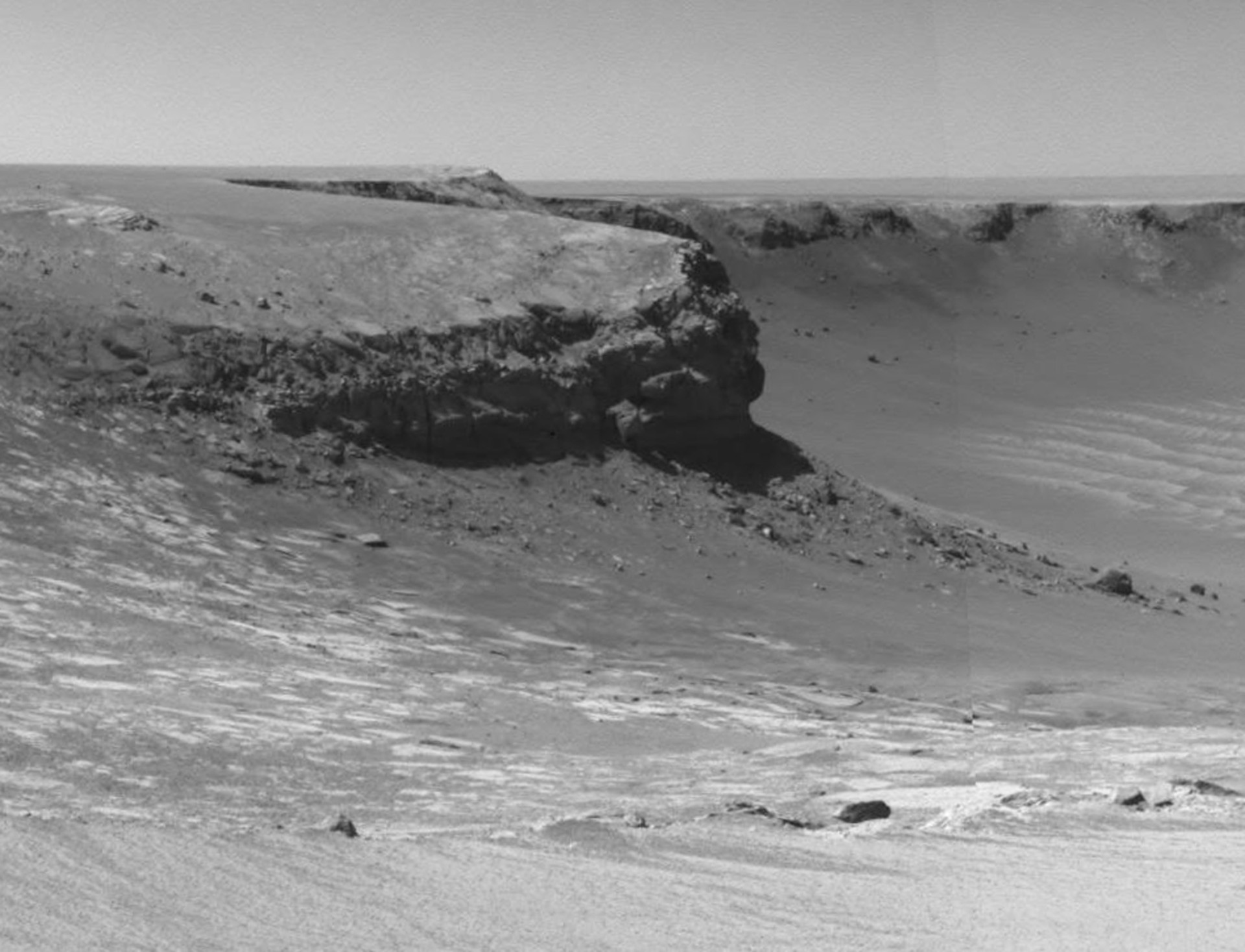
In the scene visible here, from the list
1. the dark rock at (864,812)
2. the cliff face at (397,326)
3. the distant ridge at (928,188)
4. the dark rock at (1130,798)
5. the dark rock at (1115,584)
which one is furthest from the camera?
the distant ridge at (928,188)

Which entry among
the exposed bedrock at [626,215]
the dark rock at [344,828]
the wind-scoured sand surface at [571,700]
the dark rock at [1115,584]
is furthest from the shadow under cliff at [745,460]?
the exposed bedrock at [626,215]

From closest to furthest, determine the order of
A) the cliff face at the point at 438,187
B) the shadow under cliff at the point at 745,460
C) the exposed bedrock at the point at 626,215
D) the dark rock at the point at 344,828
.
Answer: the dark rock at the point at 344,828, the shadow under cliff at the point at 745,460, the cliff face at the point at 438,187, the exposed bedrock at the point at 626,215

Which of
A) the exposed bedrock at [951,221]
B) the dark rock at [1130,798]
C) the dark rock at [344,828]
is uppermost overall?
the exposed bedrock at [951,221]

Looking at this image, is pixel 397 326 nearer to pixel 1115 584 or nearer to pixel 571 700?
pixel 571 700

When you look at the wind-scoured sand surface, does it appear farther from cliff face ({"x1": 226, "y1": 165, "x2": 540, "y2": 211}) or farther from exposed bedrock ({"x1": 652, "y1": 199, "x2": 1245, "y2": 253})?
exposed bedrock ({"x1": 652, "y1": 199, "x2": 1245, "y2": 253})

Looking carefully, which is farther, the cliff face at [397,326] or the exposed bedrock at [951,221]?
the exposed bedrock at [951,221]

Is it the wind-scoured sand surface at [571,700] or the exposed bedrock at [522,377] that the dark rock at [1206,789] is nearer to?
the wind-scoured sand surface at [571,700]

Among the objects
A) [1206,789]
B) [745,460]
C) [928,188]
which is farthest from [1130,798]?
[928,188]
